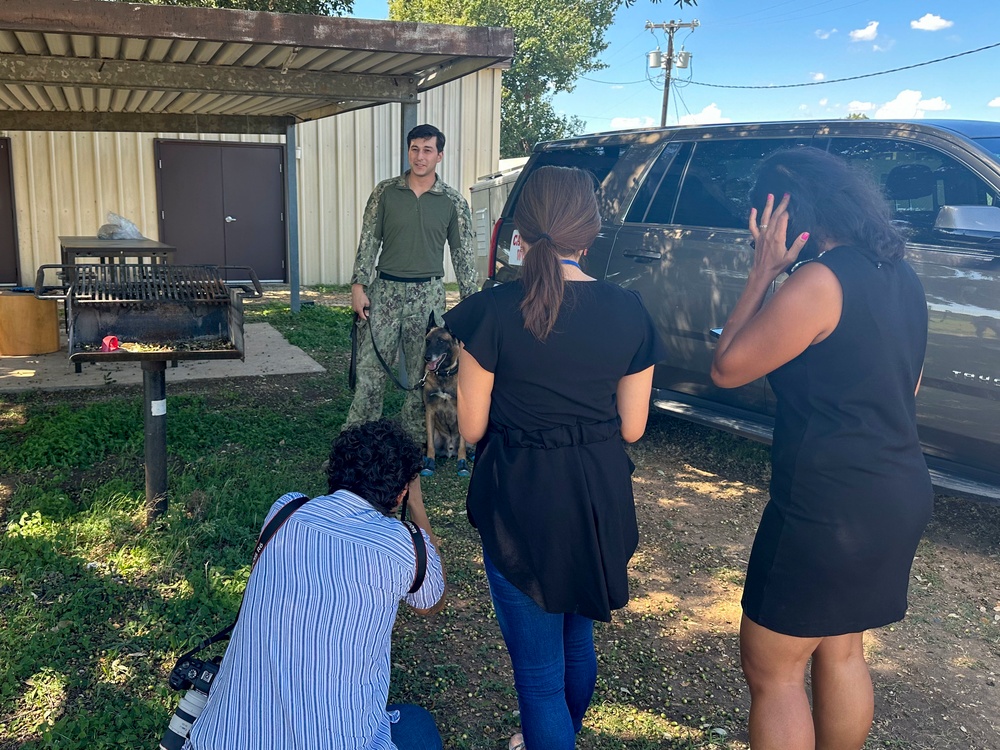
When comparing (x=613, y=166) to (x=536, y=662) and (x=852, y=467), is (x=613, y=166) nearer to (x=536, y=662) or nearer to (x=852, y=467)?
(x=852, y=467)

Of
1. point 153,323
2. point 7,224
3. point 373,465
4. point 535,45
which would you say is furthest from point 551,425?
point 535,45

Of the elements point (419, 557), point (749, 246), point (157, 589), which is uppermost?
point (749, 246)

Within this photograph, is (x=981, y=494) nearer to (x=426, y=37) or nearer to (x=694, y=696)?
(x=694, y=696)

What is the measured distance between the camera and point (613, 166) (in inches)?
242

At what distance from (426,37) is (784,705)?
4.10 meters

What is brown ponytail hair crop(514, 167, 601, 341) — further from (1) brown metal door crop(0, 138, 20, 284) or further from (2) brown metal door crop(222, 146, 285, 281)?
(1) brown metal door crop(0, 138, 20, 284)

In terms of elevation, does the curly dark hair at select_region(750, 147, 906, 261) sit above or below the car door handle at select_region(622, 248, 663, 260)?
above

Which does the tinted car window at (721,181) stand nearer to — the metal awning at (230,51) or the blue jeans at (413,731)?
the metal awning at (230,51)

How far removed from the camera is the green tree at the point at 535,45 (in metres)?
29.1

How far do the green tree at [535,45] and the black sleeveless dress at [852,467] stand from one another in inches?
1113

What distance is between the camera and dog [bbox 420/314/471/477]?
17.2 feet

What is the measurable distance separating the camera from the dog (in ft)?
10.4

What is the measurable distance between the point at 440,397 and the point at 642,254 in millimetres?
1713

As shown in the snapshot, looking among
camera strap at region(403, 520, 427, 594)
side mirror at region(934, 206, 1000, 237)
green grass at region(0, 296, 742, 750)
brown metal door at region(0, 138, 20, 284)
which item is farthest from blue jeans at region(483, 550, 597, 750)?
brown metal door at region(0, 138, 20, 284)
